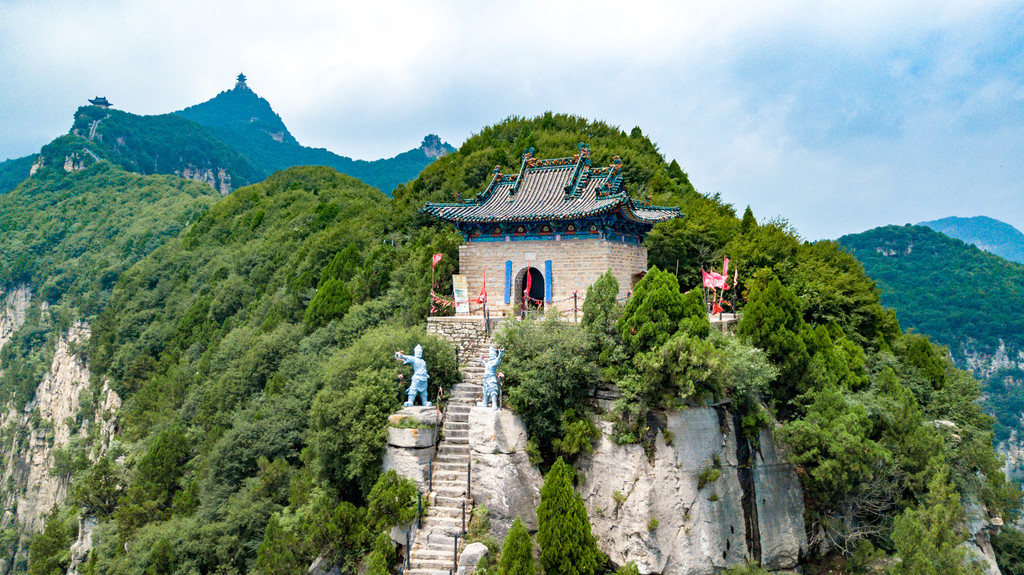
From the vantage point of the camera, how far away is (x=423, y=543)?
15711 millimetres

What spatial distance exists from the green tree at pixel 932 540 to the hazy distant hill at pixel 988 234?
160m

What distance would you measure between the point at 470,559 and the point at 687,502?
18.3ft

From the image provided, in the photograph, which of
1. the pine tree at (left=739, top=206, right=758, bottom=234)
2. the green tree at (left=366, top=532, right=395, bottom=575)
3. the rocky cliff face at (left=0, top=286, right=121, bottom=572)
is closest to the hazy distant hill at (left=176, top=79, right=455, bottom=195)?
the rocky cliff face at (left=0, top=286, right=121, bottom=572)

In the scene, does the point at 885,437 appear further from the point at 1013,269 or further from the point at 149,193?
the point at 149,193

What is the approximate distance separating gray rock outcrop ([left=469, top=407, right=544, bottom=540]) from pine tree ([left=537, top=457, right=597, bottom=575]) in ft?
4.29

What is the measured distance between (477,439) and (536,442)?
1587 mm

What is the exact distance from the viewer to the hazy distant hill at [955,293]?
6266cm

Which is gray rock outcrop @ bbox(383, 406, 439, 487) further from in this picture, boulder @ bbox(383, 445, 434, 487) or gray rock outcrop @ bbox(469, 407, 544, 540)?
gray rock outcrop @ bbox(469, 407, 544, 540)

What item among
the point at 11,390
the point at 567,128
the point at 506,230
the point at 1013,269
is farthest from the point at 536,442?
the point at 1013,269

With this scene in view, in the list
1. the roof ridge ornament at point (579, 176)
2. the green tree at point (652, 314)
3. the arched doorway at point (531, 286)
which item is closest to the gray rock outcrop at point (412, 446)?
the green tree at point (652, 314)

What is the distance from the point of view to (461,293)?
23.4 meters

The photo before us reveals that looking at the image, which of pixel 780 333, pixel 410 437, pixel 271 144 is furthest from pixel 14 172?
pixel 780 333

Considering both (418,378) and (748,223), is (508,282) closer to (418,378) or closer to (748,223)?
(418,378)

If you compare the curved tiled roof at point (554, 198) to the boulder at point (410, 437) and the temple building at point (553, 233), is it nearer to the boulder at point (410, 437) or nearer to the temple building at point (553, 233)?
the temple building at point (553, 233)
